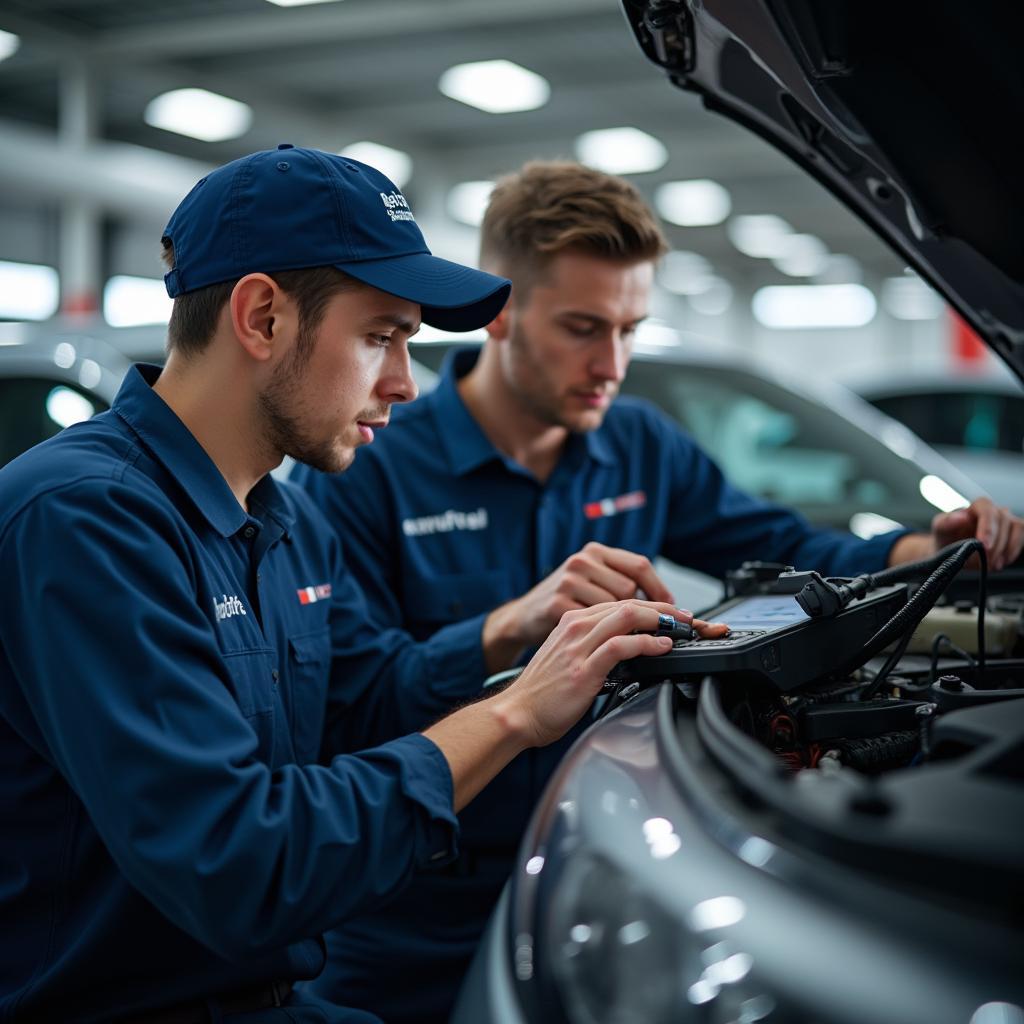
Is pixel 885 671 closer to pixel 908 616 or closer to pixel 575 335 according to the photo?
pixel 908 616

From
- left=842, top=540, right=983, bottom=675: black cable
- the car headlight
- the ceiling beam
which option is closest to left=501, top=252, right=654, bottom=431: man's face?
left=842, top=540, right=983, bottom=675: black cable

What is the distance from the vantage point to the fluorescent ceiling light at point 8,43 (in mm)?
7594

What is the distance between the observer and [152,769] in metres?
0.97

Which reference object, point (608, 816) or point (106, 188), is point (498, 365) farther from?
point (106, 188)

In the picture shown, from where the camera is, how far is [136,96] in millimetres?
9227

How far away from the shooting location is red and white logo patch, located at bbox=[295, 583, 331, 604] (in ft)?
4.83

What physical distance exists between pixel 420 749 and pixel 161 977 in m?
0.34

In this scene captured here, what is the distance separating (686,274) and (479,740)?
1908cm

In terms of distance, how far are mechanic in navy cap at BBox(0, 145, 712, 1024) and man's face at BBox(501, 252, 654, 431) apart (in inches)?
20.2

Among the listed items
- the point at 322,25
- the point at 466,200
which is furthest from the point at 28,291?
the point at 322,25

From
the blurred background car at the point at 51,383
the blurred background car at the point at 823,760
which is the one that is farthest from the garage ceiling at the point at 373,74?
the blurred background car at the point at 823,760

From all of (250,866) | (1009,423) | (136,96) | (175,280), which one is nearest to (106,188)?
(136,96)

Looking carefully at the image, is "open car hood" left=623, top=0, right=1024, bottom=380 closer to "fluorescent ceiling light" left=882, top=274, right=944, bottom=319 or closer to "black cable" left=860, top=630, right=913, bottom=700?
"black cable" left=860, top=630, right=913, bottom=700

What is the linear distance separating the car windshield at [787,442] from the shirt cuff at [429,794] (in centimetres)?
244
